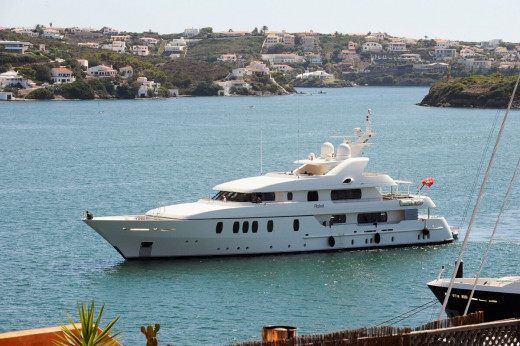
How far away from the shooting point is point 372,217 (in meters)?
40.0

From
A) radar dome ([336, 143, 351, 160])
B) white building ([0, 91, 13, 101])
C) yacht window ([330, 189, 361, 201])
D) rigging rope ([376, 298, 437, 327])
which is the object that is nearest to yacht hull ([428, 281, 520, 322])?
rigging rope ([376, 298, 437, 327])

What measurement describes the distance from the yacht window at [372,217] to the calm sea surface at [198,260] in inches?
56.9

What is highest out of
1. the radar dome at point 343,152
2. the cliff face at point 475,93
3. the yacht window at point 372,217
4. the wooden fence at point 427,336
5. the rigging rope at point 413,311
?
the wooden fence at point 427,336

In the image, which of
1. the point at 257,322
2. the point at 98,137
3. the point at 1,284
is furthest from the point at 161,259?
the point at 98,137

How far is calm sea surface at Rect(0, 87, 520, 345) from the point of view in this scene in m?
30.7

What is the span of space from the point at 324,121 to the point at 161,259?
99.4 m

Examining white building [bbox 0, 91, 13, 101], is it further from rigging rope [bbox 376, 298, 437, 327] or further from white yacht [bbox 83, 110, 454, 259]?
rigging rope [bbox 376, 298, 437, 327]

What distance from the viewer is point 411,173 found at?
225 feet

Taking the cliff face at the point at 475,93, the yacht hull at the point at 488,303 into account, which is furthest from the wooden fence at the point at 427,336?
the cliff face at the point at 475,93

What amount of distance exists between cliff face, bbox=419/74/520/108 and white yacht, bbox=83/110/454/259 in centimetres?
12670

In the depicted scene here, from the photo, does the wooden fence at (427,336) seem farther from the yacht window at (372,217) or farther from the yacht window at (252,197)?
the yacht window at (372,217)

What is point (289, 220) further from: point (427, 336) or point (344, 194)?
point (427, 336)

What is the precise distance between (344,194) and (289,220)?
2.80 m

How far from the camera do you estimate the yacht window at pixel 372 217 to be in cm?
3982
